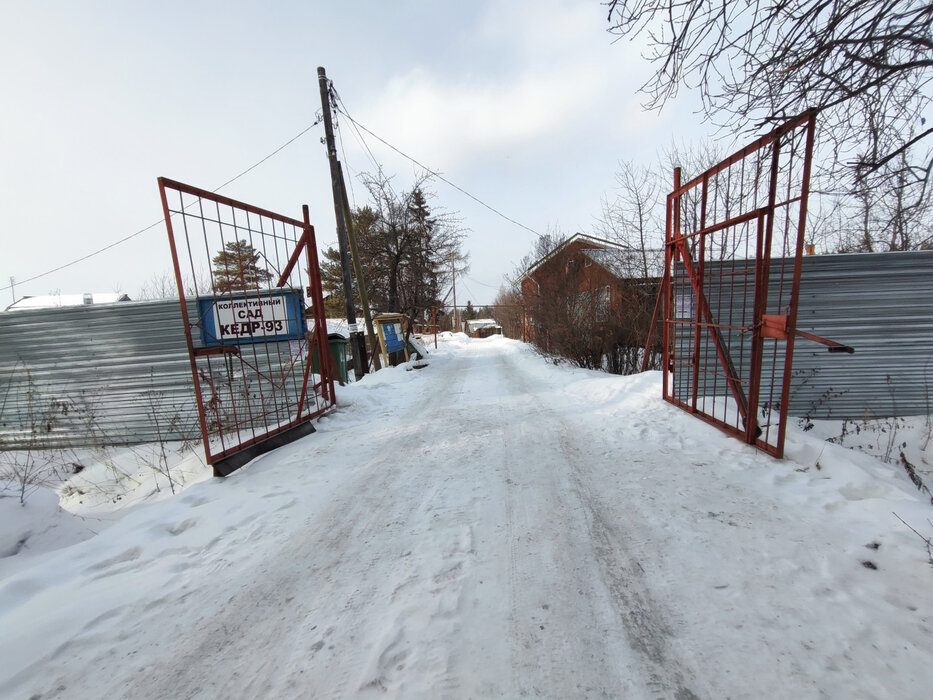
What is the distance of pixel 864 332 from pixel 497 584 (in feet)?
26.0

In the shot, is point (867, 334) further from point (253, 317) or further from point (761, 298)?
point (253, 317)

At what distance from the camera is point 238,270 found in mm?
4855

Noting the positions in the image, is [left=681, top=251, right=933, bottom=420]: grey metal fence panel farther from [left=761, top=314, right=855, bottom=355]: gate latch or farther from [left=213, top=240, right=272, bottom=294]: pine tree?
[left=213, top=240, right=272, bottom=294]: pine tree

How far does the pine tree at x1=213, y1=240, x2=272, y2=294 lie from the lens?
467cm

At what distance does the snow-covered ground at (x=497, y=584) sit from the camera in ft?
5.19

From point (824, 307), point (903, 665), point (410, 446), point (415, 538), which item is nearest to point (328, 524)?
point (415, 538)

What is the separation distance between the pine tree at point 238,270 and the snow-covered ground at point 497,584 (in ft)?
8.11

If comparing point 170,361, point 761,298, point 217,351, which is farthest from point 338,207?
point 761,298

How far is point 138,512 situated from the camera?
3.18 m

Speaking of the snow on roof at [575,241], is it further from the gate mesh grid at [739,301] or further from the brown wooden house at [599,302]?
the gate mesh grid at [739,301]

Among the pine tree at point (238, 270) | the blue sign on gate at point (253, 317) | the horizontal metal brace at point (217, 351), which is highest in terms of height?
the pine tree at point (238, 270)

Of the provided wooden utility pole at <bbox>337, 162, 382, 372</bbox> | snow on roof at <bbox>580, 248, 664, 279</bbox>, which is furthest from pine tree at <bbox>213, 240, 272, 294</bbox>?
snow on roof at <bbox>580, 248, 664, 279</bbox>

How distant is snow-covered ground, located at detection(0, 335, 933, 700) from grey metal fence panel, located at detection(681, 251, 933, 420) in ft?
12.4

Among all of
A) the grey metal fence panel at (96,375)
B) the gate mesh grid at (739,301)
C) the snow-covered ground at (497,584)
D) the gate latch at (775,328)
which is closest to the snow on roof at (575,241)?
the gate mesh grid at (739,301)
